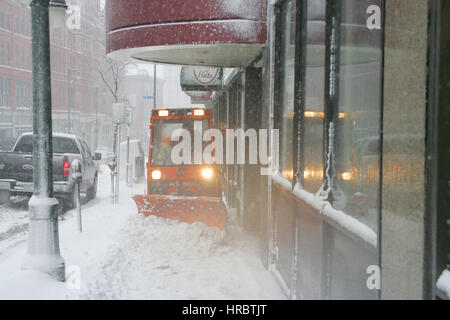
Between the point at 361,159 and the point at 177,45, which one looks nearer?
the point at 361,159

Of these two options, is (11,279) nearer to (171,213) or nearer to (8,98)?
(171,213)

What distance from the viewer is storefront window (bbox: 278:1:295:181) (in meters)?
5.70

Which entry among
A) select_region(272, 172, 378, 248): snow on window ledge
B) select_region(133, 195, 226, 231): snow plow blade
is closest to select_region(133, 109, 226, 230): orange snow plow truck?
select_region(133, 195, 226, 231): snow plow blade

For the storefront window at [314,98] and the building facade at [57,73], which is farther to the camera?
the building facade at [57,73]

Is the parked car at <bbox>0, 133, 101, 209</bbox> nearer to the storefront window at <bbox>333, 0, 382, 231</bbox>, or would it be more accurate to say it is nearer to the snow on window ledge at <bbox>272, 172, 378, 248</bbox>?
the snow on window ledge at <bbox>272, 172, 378, 248</bbox>

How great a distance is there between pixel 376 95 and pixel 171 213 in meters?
6.08

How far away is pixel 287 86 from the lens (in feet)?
19.8

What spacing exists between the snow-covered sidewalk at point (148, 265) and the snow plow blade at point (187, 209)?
0.15m

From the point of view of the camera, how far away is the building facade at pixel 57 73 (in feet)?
146

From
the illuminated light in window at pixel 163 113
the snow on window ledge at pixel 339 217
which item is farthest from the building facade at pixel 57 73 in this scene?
the snow on window ledge at pixel 339 217

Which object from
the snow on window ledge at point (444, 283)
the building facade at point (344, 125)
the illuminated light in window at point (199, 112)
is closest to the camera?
the snow on window ledge at point (444, 283)

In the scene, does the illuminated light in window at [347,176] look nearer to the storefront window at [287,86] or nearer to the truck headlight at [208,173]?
the storefront window at [287,86]
